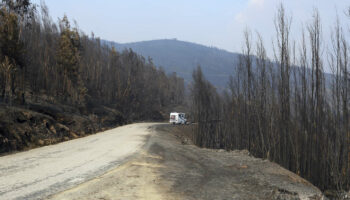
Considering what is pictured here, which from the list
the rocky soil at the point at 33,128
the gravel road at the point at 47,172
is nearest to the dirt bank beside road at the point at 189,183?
the gravel road at the point at 47,172

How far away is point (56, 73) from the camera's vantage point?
124 ft

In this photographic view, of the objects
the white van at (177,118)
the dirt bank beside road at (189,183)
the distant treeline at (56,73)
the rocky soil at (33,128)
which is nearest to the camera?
the dirt bank beside road at (189,183)

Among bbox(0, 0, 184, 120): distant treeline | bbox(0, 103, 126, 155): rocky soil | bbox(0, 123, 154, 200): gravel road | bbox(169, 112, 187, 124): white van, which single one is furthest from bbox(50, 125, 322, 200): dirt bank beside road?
bbox(169, 112, 187, 124): white van

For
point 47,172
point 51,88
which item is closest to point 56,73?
point 51,88

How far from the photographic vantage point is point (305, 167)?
13.9m

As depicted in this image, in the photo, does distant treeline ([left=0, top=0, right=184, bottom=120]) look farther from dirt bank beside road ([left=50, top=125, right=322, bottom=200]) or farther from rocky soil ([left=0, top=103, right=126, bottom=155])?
dirt bank beside road ([left=50, top=125, right=322, bottom=200])

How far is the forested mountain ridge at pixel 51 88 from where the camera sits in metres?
18.9

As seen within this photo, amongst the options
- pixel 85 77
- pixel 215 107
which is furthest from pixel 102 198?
pixel 85 77

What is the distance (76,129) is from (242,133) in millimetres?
14211

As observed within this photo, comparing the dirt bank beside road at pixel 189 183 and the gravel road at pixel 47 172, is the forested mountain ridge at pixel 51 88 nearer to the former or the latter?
the gravel road at pixel 47 172

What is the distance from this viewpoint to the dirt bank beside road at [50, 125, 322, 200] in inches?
277

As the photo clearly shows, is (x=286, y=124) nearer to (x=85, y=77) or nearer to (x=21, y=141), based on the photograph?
(x=21, y=141)

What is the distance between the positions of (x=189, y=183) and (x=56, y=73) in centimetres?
3415

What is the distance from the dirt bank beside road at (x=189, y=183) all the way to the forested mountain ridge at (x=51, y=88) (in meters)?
9.13
